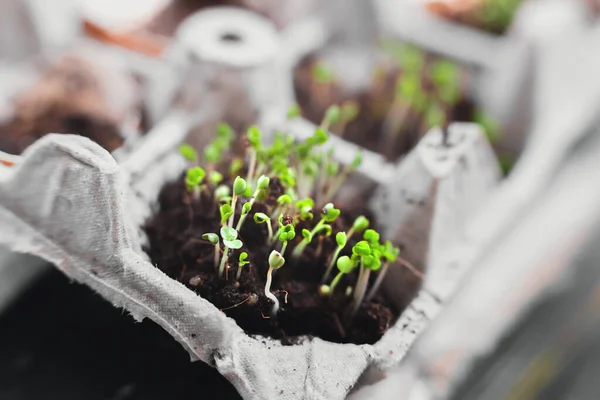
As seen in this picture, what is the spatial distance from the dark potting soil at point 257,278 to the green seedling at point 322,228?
0.01 m

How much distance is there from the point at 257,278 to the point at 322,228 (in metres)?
0.11

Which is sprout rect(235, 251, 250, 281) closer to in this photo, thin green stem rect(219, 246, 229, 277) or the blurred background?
thin green stem rect(219, 246, 229, 277)

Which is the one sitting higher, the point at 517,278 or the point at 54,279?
the point at 517,278

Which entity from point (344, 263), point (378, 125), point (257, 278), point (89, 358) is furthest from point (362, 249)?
point (378, 125)

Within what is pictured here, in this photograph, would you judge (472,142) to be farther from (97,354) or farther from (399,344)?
(97,354)

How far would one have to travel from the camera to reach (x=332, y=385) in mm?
591

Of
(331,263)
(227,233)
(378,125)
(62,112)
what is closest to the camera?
(227,233)

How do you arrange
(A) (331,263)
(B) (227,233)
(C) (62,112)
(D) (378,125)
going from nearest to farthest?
1. (B) (227,233)
2. (A) (331,263)
3. (C) (62,112)
4. (D) (378,125)

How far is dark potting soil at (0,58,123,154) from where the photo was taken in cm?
93

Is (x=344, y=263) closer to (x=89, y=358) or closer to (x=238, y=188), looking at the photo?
(x=238, y=188)

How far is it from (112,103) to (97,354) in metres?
0.45

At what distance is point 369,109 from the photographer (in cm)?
121

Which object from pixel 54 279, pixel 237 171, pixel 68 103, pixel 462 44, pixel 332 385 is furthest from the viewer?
pixel 462 44

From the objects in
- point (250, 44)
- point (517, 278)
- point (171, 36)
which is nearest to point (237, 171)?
point (250, 44)
